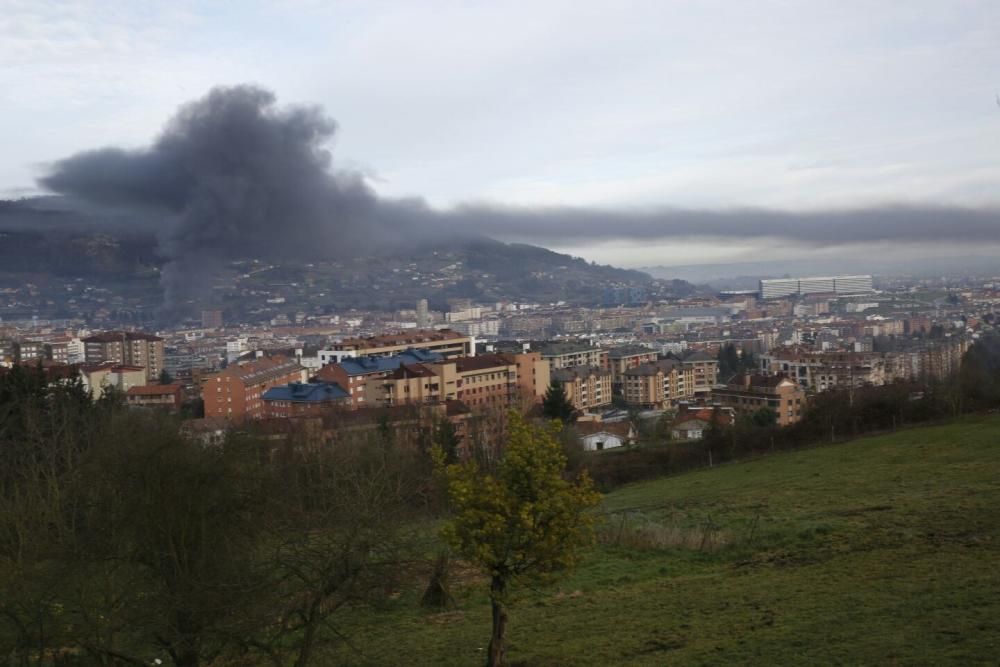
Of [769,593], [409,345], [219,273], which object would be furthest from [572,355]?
[219,273]

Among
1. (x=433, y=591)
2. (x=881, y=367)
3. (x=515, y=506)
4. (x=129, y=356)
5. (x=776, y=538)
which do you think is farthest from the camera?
(x=129, y=356)

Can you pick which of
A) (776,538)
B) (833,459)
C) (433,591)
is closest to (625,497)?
(833,459)

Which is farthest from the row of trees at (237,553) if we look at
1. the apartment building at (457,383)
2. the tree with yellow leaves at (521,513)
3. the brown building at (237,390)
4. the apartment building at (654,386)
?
the apartment building at (654,386)

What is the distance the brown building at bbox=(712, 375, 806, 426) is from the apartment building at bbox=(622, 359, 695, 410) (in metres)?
13.8

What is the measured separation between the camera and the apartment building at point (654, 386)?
196 ft

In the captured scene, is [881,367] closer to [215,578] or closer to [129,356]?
[215,578]

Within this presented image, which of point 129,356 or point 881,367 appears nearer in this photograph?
point 881,367

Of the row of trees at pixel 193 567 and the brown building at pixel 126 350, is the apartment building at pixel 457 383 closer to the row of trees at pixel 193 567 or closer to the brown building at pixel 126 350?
the row of trees at pixel 193 567

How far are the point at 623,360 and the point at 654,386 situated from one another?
9.92m

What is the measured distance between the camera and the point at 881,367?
54.3 metres

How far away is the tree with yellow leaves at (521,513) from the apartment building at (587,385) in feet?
152

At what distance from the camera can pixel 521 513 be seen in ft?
21.7

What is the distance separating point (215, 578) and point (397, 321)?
447ft

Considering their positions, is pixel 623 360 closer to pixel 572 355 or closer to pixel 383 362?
pixel 572 355
